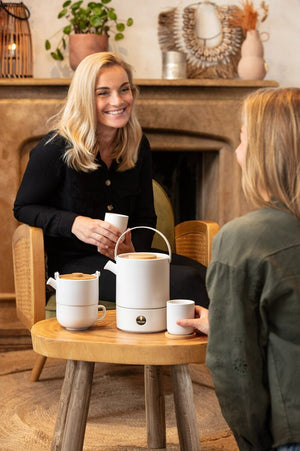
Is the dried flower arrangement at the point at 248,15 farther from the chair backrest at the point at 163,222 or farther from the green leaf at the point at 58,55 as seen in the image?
the chair backrest at the point at 163,222

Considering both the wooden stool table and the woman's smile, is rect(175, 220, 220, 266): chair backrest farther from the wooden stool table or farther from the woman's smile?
the wooden stool table

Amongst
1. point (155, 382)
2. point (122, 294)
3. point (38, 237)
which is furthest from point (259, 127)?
point (38, 237)

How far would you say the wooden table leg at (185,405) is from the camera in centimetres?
161

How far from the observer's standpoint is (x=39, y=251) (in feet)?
7.14

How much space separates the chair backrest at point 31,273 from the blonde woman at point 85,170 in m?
0.08

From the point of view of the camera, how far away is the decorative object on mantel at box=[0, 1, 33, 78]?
3.13 metres

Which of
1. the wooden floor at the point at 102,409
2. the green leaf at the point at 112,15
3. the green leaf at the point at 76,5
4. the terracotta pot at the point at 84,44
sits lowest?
the wooden floor at the point at 102,409

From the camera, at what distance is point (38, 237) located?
2186 millimetres

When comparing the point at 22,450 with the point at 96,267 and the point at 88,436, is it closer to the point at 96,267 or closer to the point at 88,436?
the point at 88,436

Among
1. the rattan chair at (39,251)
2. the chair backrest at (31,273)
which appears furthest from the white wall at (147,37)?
the chair backrest at (31,273)

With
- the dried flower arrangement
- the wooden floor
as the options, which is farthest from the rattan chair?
the dried flower arrangement

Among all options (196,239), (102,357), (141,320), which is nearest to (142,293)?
(141,320)

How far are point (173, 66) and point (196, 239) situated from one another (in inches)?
38.3

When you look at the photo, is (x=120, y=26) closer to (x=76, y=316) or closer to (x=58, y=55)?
(x=58, y=55)
